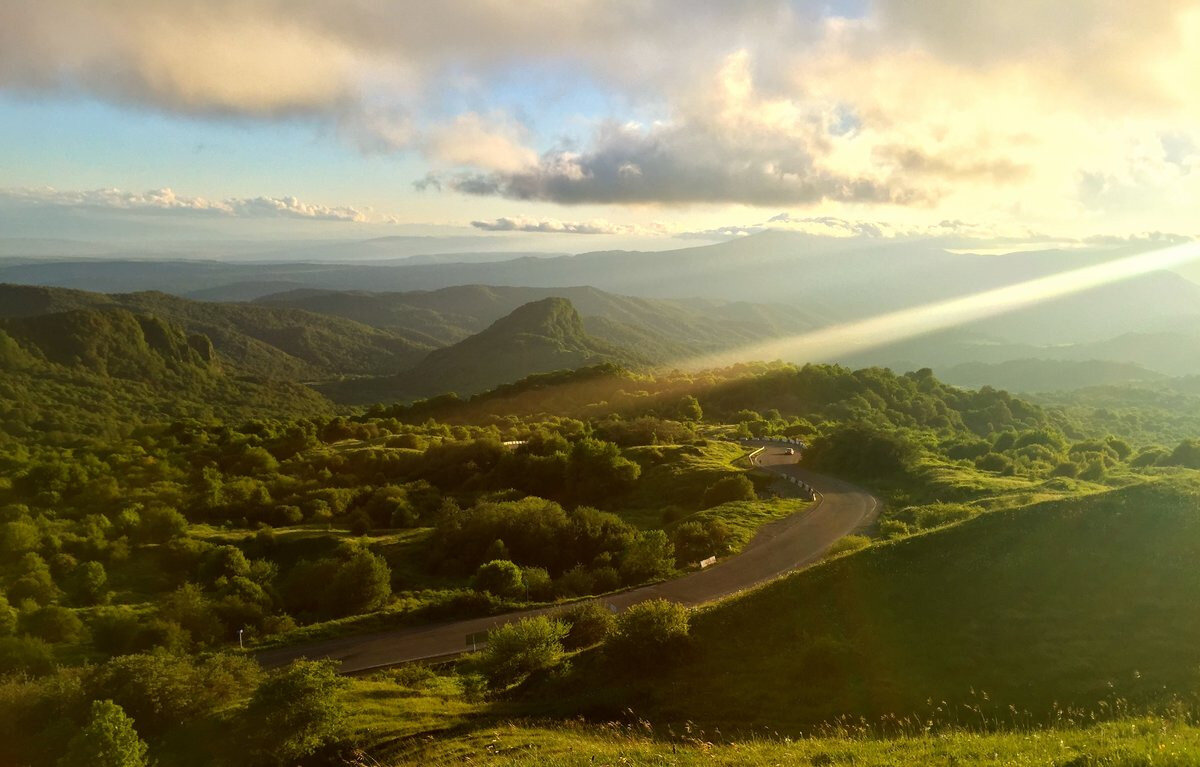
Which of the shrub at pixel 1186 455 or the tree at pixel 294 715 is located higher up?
the tree at pixel 294 715

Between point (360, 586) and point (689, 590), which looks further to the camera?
point (360, 586)

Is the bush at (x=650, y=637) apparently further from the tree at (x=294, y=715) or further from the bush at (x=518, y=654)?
the tree at (x=294, y=715)

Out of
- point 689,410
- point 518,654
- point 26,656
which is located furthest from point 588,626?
point 689,410

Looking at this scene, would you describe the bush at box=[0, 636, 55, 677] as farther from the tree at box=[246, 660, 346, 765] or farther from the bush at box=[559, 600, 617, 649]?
the bush at box=[559, 600, 617, 649]

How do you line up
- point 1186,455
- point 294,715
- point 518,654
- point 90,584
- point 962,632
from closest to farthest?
point 294,715 < point 962,632 < point 518,654 < point 90,584 < point 1186,455

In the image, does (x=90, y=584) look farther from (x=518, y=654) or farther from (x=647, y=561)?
(x=647, y=561)

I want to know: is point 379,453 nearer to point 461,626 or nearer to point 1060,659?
point 461,626

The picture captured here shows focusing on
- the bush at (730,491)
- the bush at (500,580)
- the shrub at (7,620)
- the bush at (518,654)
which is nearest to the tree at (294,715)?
the bush at (518,654)
